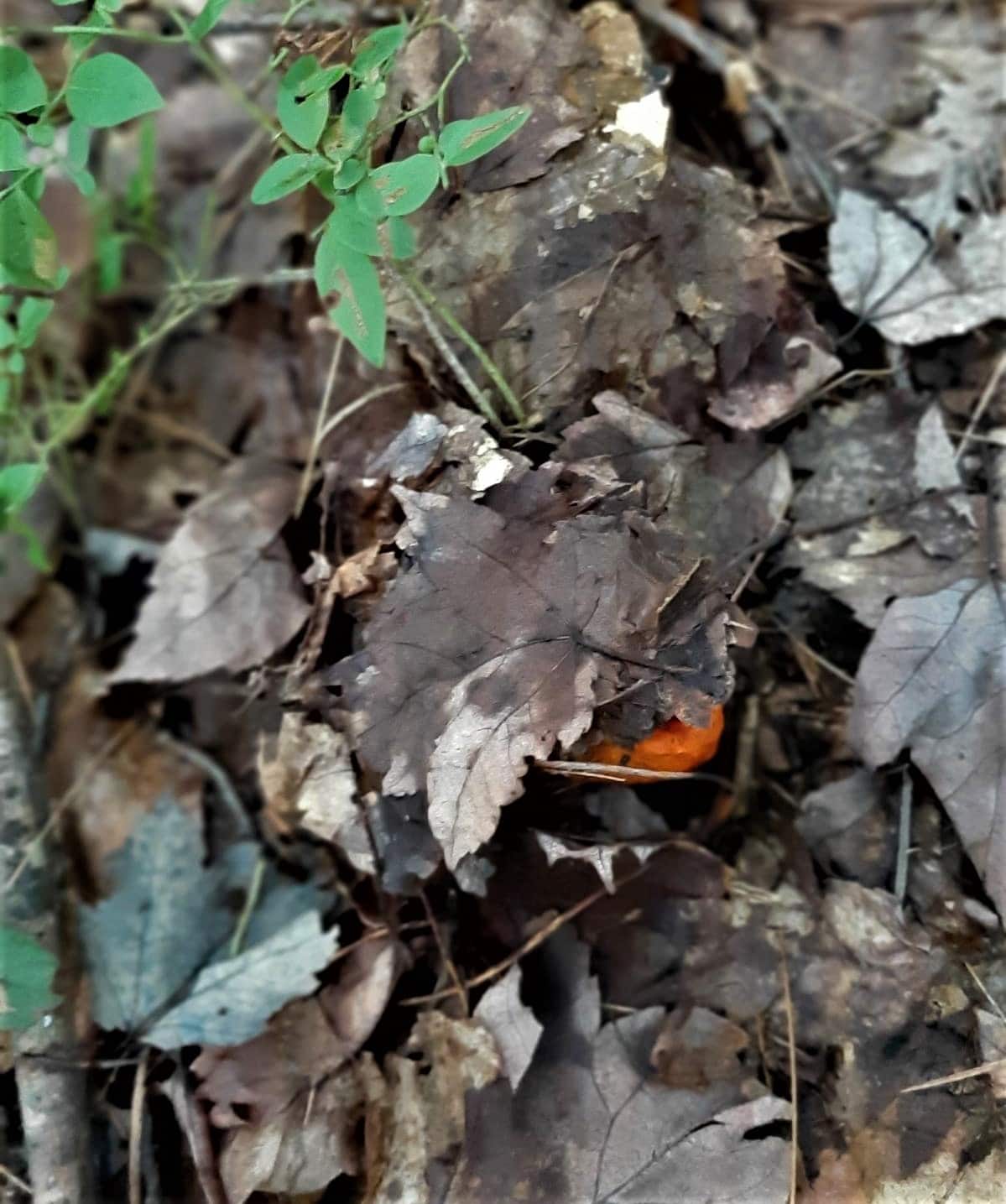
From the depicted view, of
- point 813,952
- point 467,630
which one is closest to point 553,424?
point 467,630

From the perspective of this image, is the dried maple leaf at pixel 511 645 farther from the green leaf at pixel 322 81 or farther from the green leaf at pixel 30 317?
the green leaf at pixel 30 317

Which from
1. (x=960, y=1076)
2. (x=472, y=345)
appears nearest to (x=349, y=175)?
(x=472, y=345)

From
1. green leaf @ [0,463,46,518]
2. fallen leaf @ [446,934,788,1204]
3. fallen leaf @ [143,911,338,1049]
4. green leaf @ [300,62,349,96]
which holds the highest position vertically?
green leaf @ [300,62,349,96]

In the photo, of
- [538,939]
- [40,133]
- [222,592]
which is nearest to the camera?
[40,133]

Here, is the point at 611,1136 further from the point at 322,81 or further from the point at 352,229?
the point at 322,81

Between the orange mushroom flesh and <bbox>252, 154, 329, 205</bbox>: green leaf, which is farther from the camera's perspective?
the orange mushroom flesh

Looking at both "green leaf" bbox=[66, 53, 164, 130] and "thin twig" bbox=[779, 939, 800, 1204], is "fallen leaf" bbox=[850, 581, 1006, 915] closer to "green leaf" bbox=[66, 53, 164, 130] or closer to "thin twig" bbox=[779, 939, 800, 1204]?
"thin twig" bbox=[779, 939, 800, 1204]

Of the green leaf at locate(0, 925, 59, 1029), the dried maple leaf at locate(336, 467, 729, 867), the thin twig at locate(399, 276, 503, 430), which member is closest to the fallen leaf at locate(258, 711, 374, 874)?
the dried maple leaf at locate(336, 467, 729, 867)
